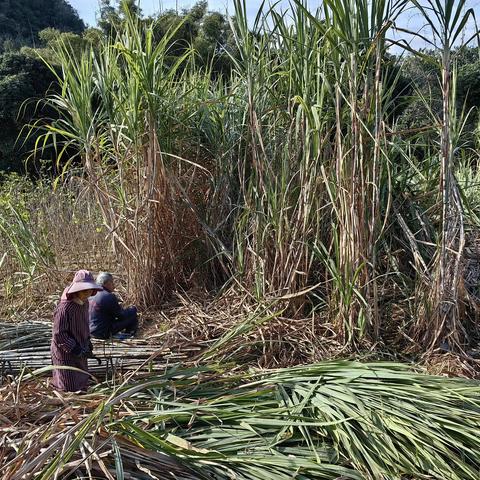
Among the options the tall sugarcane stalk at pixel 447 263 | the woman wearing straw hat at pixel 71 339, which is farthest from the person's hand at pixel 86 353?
the tall sugarcane stalk at pixel 447 263

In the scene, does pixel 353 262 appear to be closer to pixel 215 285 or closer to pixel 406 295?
pixel 406 295

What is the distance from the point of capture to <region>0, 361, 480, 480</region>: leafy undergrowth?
1766 mm

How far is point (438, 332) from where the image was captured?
2699mm

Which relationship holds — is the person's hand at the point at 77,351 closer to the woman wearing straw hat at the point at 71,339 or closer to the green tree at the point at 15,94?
the woman wearing straw hat at the point at 71,339

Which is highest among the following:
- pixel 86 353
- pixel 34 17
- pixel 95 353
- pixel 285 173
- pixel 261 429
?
pixel 34 17

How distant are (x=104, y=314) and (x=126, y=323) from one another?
143 mm

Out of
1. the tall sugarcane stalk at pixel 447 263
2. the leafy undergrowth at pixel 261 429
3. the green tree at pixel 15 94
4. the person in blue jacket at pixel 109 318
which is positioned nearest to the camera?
the leafy undergrowth at pixel 261 429

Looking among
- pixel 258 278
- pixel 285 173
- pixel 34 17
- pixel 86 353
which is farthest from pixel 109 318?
pixel 34 17

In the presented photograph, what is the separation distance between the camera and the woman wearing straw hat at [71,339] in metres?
2.68

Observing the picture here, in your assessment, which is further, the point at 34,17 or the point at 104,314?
the point at 34,17

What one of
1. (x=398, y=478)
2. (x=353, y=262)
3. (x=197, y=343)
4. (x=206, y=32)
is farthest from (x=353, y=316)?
(x=206, y=32)

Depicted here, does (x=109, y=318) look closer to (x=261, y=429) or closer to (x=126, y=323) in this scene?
(x=126, y=323)

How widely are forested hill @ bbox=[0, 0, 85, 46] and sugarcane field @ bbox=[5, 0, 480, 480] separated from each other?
19180mm

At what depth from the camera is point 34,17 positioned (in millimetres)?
25016
